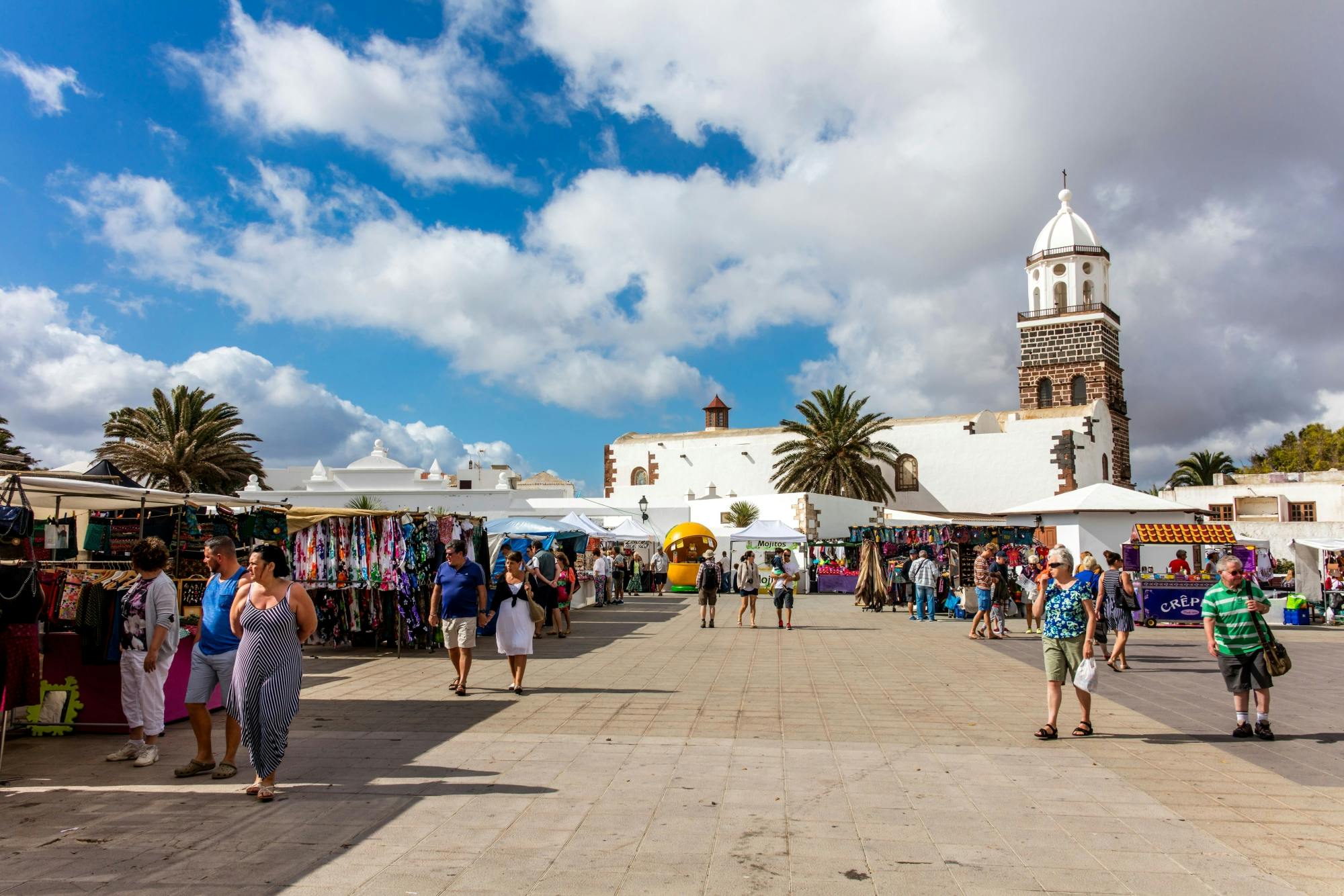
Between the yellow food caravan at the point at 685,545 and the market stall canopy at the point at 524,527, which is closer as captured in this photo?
the market stall canopy at the point at 524,527

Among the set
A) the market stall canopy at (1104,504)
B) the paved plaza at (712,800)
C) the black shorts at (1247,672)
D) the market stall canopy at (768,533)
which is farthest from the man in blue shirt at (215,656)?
the market stall canopy at (768,533)

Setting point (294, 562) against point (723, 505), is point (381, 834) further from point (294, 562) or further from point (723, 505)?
point (723, 505)

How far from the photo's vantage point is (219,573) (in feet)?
21.9

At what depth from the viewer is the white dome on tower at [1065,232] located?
163 feet

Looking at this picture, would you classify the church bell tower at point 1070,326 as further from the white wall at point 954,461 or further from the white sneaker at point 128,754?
the white sneaker at point 128,754

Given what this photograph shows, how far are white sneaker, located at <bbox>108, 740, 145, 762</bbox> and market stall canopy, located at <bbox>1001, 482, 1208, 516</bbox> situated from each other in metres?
18.4

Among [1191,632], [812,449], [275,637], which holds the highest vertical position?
[812,449]

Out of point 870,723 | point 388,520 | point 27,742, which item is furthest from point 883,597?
point 27,742

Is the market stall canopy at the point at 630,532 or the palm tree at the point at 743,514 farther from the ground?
the palm tree at the point at 743,514

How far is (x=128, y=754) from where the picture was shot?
7148mm

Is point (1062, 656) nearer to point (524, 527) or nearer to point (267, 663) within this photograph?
point (267, 663)

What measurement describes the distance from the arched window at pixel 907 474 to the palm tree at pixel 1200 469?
25905 millimetres

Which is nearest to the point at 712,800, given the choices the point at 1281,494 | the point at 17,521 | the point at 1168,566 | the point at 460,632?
the point at 460,632

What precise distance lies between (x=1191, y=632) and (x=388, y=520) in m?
14.4
